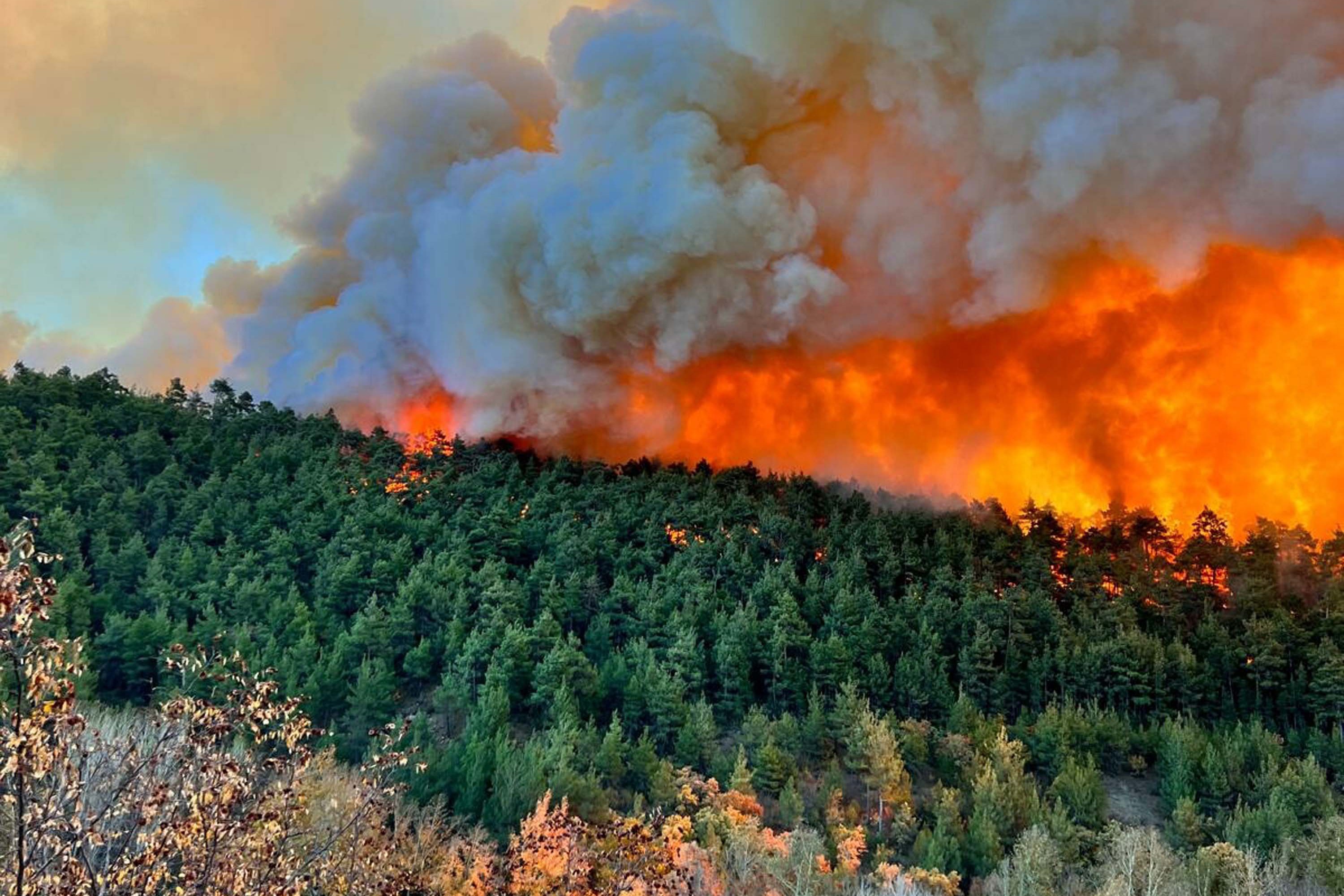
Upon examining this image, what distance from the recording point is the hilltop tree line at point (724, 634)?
1394 inches

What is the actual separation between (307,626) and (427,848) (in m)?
21.4

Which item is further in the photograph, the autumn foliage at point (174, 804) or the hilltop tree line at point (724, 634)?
the hilltop tree line at point (724, 634)

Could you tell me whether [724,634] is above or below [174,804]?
above

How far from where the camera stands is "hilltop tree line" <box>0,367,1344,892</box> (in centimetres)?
3541

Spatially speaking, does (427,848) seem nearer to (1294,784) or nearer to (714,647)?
(714,647)

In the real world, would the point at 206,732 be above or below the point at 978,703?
below

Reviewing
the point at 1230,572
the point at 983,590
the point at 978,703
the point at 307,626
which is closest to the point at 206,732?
the point at 307,626

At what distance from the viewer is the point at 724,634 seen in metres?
47.9

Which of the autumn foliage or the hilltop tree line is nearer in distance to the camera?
the autumn foliage

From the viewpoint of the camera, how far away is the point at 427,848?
24875 millimetres

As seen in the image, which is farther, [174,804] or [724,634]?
[724,634]

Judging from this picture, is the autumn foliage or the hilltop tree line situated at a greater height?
the hilltop tree line

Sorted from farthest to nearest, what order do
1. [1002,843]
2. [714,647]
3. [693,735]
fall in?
[714,647], [693,735], [1002,843]

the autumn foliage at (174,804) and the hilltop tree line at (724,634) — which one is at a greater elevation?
the hilltop tree line at (724,634)
